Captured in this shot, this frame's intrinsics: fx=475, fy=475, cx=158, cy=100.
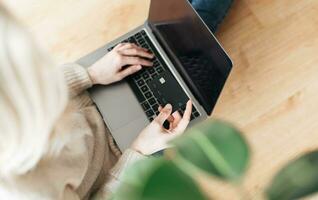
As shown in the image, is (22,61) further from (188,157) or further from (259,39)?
(259,39)

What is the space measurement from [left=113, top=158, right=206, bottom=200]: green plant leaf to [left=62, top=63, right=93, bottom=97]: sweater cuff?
0.65 m

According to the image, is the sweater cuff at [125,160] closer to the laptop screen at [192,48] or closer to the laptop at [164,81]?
the laptop at [164,81]

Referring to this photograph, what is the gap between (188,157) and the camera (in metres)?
0.28

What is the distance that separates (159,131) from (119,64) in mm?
161

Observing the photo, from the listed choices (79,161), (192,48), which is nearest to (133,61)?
(192,48)

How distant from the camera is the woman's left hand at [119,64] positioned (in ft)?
3.02

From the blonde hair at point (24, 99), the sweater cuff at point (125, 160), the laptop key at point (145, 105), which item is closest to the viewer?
the blonde hair at point (24, 99)

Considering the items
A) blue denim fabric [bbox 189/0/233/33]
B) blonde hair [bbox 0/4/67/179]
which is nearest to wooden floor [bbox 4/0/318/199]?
blue denim fabric [bbox 189/0/233/33]

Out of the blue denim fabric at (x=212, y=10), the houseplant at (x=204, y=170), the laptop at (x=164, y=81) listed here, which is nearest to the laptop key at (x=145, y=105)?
the laptop at (x=164, y=81)

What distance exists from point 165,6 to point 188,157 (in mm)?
650

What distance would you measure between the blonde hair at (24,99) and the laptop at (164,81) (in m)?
0.31

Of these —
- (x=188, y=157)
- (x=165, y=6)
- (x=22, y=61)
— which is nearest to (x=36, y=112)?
(x=22, y=61)

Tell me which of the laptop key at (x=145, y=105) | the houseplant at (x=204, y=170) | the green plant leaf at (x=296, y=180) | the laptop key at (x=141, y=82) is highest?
the laptop key at (x=141, y=82)

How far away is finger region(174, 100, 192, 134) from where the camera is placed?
0.86m
